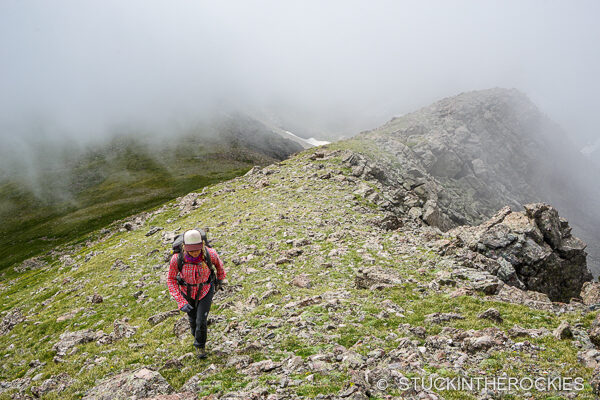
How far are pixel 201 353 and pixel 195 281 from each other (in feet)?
9.27

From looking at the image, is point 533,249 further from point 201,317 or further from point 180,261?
point 180,261

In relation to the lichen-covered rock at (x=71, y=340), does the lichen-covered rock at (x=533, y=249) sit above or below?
below

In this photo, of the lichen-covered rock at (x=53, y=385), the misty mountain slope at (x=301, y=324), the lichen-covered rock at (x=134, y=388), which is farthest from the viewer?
the lichen-covered rock at (x=53, y=385)

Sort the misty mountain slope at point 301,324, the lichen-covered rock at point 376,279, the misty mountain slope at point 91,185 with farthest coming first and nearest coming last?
the misty mountain slope at point 91,185 → the lichen-covered rock at point 376,279 → the misty mountain slope at point 301,324

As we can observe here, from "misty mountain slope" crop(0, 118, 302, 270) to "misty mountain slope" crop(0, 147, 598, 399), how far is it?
291 feet

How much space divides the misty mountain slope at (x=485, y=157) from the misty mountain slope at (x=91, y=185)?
8465 cm

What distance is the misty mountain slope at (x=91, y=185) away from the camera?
104 metres

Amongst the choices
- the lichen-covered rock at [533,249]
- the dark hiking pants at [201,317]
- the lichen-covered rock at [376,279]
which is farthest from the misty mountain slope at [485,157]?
the dark hiking pants at [201,317]

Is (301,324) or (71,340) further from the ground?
(301,324)

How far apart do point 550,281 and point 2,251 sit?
134 meters

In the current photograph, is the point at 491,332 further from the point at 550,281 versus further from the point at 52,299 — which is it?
the point at 52,299

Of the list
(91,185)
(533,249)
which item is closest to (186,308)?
(533,249)

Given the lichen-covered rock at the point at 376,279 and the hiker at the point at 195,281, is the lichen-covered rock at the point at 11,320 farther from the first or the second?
the lichen-covered rock at the point at 376,279

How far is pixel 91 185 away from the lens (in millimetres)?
148250
